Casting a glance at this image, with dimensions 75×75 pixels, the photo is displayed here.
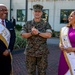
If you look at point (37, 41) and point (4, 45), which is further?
point (37, 41)

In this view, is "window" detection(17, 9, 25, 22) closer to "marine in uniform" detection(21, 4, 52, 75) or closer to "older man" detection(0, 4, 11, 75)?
"marine in uniform" detection(21, 4, 52, 75)

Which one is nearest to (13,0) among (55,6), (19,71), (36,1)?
(36,1)

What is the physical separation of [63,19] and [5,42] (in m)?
26.6

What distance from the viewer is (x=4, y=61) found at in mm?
4840

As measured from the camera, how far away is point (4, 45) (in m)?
Answer: 4.76

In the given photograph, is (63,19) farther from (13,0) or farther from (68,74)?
(68,74)

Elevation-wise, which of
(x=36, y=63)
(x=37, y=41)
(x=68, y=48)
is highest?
(x=37, y=41)

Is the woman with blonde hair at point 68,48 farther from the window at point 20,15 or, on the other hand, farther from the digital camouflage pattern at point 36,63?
the window at point 20,15

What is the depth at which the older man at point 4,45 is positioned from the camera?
4717 mm

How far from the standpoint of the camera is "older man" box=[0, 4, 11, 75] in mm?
4717

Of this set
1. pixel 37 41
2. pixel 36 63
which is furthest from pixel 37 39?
pixel 36 63

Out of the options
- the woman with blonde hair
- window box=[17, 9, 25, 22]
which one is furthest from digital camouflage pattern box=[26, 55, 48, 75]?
window box=[17, 9, 25, 22]

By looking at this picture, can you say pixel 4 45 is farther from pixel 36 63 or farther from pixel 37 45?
pixel 36 63

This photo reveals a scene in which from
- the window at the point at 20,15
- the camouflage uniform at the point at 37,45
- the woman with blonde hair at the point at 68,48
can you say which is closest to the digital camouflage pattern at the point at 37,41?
the camouflage uniform at the point at 37,45
